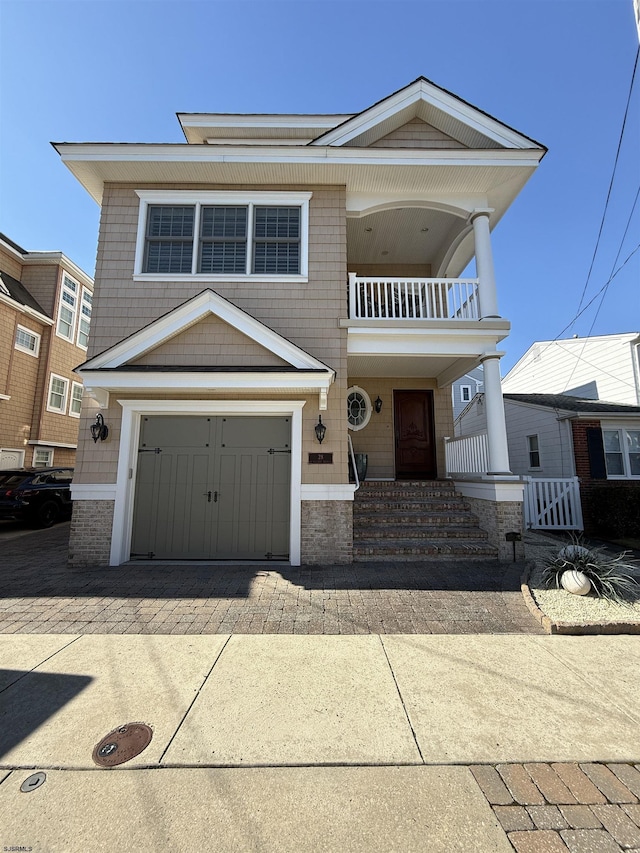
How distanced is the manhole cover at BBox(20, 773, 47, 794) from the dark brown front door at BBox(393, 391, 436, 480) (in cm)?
835

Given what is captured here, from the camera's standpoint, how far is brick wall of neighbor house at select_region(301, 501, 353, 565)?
21.4ft

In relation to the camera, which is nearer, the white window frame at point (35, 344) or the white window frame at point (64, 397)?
the white window frame at point (35, 344)

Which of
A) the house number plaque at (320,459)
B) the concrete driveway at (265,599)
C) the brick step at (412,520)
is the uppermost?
the house number plaque at (320,459)

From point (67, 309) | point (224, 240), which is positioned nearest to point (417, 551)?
point (224, 240)

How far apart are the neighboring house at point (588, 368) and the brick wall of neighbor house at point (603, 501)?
4.92 meters

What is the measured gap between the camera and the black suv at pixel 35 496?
10047mm

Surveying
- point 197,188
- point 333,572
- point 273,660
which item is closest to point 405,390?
point 333,572

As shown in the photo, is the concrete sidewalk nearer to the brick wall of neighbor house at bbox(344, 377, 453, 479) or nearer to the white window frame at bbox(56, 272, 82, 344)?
the brick wall of neighbor house at bbox(344, 377, 453, 479)

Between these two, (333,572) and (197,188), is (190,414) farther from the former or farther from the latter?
(197,188)

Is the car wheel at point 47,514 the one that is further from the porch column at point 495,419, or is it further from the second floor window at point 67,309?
the porch column at point 495,419

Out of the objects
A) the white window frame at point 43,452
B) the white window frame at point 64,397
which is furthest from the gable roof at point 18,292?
the white window frame at point 43,452

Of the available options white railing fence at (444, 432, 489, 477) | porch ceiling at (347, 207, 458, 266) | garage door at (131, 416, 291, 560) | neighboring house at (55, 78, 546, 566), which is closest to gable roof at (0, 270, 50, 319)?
neighboring house at (55, 78, 546, 566)

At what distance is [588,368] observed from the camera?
16609 mm

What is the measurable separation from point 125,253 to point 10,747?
7.49 m
